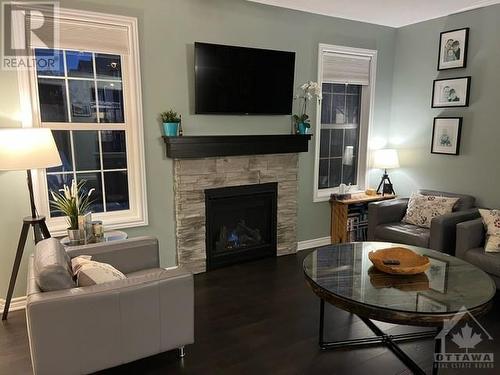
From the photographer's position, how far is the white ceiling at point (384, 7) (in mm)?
3697

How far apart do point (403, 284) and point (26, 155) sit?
266 centimetres

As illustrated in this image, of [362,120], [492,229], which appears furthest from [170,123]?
[492,229]

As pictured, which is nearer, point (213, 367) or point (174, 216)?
point (213, 367)

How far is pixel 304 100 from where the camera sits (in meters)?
4.22

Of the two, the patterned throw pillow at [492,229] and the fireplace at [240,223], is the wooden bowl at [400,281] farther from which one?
the fireplace at [240,223]

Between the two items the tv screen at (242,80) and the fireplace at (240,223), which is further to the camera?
the fireplace at (240,223)

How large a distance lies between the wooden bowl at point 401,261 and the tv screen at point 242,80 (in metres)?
2.06

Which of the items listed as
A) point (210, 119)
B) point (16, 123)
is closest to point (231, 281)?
point (210, 119)

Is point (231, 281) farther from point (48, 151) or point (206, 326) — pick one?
point (48, 151)

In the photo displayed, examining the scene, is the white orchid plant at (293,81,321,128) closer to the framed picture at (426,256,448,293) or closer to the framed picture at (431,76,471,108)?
the framed picture at (431,76,471,108)

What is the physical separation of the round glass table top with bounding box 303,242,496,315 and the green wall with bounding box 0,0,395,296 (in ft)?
5.80

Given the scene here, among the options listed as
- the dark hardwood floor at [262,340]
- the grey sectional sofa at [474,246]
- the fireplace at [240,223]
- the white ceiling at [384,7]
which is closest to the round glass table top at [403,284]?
the dark hardwood floor at [262,340]

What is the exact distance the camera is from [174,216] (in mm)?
3666

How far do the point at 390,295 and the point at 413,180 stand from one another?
2.99 m
